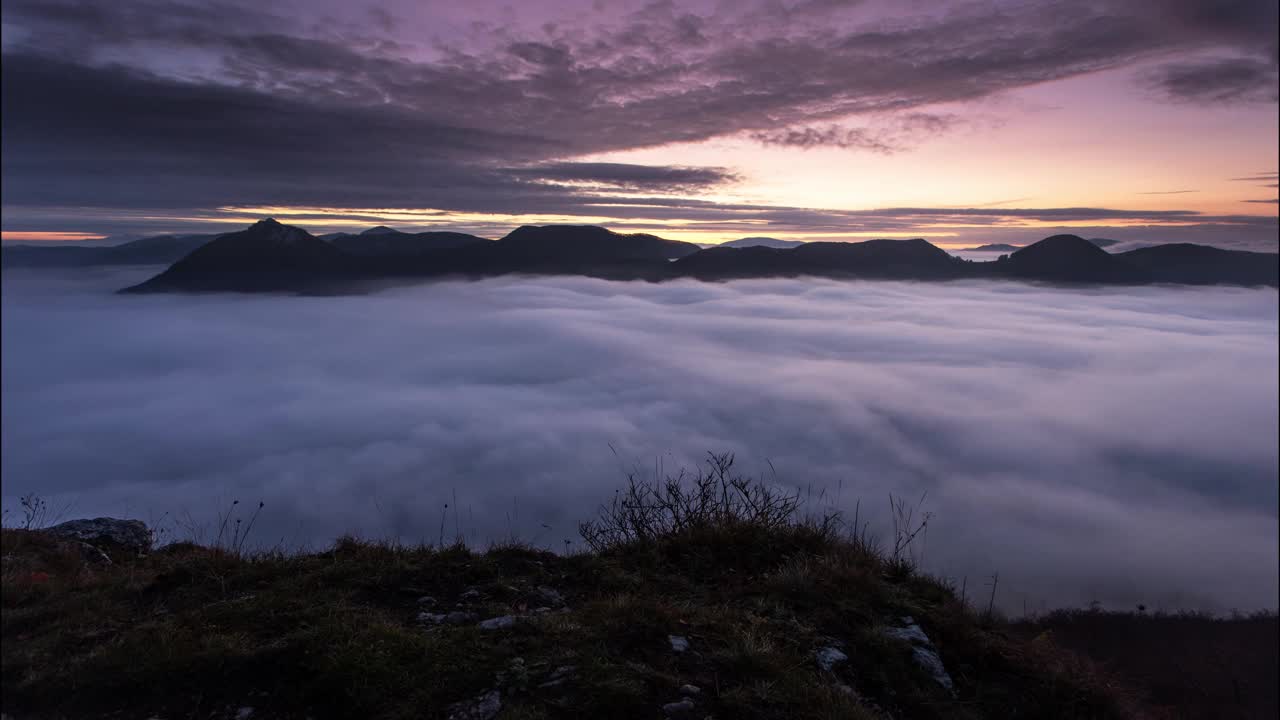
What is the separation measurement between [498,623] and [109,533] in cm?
765

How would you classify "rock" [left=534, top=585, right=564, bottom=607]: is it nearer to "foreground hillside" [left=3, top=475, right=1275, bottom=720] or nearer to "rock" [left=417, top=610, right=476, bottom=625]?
"foreground hillside" [left=3, top=475, right=1275, bottom=720]

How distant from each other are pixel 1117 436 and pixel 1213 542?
4514cm

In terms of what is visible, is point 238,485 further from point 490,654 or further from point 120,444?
point 490,654

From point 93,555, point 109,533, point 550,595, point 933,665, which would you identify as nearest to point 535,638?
point 550,595

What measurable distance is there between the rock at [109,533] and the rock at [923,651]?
9387 millimetres

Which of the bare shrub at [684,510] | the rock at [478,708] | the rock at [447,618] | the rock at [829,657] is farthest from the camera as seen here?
the bare shrub at [684,510]

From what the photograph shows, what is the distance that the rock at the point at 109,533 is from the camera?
8.25 m

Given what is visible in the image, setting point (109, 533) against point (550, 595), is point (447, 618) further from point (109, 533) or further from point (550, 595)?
point (109, 533)

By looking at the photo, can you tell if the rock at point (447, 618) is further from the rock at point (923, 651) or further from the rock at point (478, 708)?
the rock at point (923, 651)

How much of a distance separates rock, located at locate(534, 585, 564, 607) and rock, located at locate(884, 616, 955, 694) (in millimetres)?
2905

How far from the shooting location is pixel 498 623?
15.6ft

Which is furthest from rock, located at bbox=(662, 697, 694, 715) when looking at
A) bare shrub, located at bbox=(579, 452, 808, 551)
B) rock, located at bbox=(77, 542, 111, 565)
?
rock, located at bbox=(77, 542, 111, 565)

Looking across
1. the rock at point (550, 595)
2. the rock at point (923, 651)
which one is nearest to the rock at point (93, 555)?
the rock at point (550, 595)

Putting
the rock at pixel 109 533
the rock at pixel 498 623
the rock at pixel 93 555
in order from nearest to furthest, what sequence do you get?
1. the rock at pixel 498 623
2. the rock at pixel 93 555
3. the rock at pixel 109 533
